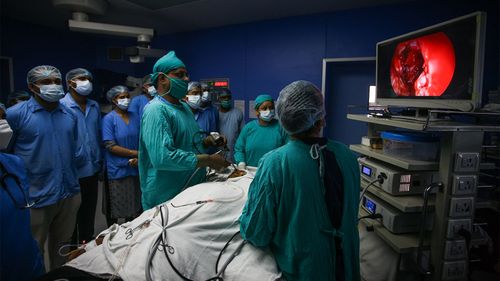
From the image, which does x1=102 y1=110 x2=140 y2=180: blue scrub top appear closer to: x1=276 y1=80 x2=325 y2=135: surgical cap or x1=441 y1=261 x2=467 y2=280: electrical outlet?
x1=276 y1=80 x2=325 y2=135: surgical cap

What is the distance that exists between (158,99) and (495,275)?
6.63ft

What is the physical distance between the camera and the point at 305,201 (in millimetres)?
1000

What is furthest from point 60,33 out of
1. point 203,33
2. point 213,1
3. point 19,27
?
point 213,1

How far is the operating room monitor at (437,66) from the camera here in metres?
1.26

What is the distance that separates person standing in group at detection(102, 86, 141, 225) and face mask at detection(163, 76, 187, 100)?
1.07m

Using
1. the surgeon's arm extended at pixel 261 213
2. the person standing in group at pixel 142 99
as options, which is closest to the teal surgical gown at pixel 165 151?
the surgeon's arm extended at pixel 261 213

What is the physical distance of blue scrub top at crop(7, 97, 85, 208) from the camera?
1786mm

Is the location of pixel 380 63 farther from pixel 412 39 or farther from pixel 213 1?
pixel 213 1

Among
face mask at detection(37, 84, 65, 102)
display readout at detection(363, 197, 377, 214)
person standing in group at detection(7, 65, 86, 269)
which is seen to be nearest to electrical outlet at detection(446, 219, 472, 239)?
display readout at detection(363, 197, 377, 214)

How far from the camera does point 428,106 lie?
5.04 ft

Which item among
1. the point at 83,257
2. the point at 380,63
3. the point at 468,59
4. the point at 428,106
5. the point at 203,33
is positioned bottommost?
the point at 83,257

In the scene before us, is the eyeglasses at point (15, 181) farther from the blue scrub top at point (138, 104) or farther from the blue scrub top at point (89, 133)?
the blue scrub top at point (138, 104)

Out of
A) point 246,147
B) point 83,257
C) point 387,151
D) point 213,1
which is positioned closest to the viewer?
point 83,257

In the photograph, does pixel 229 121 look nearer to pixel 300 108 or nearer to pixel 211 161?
pixel 211 161
